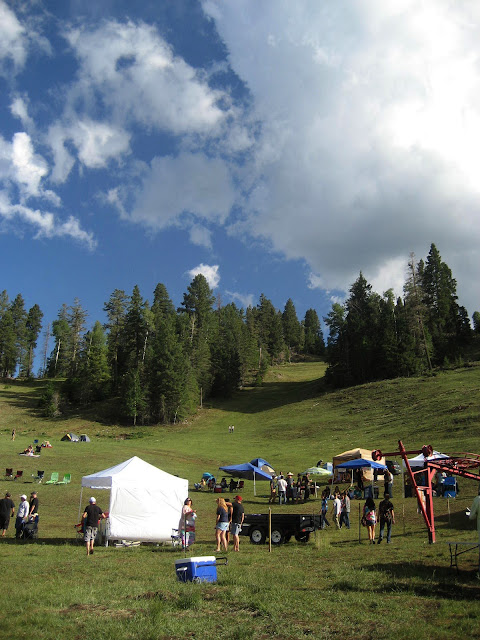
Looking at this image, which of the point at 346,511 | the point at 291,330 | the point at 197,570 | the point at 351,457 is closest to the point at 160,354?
the point at 351,457

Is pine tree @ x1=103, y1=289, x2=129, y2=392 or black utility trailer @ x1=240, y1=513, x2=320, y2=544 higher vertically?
pine tree @ x1=103, y1=289, x2=129, y2=392

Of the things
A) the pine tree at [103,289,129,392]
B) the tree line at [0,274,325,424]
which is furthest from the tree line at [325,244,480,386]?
the pine tree at [103,289,129,392]

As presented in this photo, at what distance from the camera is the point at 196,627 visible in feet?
23.6

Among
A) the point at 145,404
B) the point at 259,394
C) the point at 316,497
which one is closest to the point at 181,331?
the point at 259,394

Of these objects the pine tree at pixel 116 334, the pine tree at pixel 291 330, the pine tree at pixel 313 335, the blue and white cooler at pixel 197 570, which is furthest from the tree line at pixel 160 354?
the blue and white cooler at pixel 197 570

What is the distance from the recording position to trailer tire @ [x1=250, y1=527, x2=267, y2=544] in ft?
58.9

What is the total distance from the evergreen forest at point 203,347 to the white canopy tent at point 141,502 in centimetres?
5362

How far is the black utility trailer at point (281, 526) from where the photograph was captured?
1752cm

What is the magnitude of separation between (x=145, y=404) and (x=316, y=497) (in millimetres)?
44426

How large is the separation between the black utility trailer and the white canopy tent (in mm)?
2782

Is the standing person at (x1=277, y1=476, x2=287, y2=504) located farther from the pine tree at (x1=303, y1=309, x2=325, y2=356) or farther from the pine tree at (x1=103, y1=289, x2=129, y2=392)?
the pine tree at (x1=303, y1=309, x2=325, y2=356)

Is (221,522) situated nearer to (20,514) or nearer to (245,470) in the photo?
(20,514)

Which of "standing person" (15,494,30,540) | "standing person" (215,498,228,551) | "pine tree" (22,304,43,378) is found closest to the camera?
"standing person" (215,498,228,551)

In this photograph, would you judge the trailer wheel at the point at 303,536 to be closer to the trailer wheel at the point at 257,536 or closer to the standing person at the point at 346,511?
the trailer wheel at the point at 257,536
